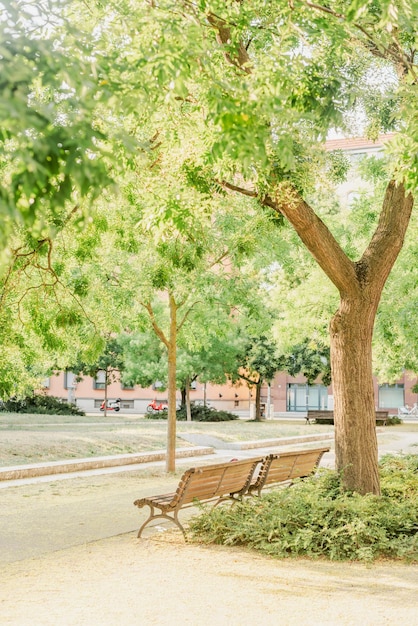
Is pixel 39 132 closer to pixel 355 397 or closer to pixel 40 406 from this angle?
pixel 355 397

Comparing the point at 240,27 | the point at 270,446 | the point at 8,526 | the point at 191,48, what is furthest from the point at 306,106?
the point at 270,446

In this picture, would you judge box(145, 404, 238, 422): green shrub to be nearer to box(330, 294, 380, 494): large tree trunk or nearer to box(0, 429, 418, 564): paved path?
box(0, 429, 418, 564): paved path

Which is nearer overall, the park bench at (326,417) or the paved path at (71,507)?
the paved path at (71,507)

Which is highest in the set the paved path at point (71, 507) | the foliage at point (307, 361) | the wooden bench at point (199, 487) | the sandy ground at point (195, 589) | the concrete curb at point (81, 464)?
the foliage at point (307, 361)

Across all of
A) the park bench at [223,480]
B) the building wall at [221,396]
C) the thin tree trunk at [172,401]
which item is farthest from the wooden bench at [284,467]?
the building wall at [221,396]

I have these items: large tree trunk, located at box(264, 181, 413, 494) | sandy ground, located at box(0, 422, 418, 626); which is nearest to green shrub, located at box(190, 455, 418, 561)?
sandy ground, located at box(0, 422, 418, 626)

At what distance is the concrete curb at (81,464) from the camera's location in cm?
1636

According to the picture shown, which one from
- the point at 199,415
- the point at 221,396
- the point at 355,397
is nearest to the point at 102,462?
the point at 355,397

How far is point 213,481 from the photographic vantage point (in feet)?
32.8

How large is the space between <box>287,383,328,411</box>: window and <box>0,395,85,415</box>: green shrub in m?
27.7

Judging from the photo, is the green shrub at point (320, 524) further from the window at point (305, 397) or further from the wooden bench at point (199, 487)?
the window at point (305, 397)

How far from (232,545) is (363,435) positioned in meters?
2.34

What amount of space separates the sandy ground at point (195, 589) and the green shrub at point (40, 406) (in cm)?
3458

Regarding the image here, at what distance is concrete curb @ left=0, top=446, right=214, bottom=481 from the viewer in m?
16.4
